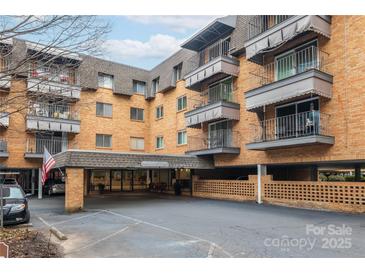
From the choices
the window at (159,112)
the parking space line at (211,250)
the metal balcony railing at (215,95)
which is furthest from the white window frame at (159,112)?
the parking space line at (211,250)

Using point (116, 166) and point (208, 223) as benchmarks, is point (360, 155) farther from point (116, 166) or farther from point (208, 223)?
point (116, 166)

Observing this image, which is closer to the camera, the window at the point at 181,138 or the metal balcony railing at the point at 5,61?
the metal balcony railing at the point at 5,61

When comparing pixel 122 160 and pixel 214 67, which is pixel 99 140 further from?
pixel 214 67

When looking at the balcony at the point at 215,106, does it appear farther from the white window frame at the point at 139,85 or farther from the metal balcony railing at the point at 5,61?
the metal balcony railing at the point at 5,61

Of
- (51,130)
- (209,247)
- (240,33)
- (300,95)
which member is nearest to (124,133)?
(51,130)

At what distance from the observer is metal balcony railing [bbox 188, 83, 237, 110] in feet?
69.6

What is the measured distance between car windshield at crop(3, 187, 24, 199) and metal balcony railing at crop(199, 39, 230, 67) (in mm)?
14499

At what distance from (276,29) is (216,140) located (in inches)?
330

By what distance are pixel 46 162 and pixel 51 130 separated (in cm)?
1101

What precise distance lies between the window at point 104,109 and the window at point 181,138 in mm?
6935

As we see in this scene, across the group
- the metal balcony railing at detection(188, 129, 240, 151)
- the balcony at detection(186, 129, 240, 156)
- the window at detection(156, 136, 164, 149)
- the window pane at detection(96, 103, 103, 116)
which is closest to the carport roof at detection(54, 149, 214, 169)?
the balcony at detection(186, 129, 240, 156)

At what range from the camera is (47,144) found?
86.2ft

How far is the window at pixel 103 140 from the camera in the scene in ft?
95.2

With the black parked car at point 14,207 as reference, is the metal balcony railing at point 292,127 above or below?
above
